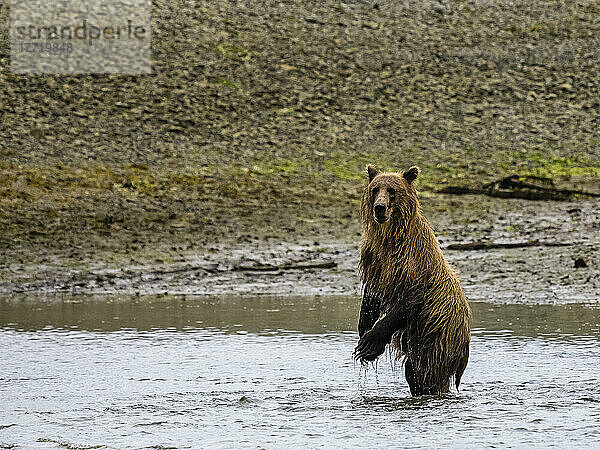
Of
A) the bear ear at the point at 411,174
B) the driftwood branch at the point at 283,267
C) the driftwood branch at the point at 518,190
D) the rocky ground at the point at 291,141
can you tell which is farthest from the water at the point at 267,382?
the driftwood branch at the point at 518,190

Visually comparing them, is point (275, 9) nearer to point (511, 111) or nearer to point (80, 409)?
point (511, 111)

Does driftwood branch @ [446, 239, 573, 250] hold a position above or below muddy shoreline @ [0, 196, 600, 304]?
above

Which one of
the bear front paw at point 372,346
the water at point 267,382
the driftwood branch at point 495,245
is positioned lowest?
the water at point 267,382

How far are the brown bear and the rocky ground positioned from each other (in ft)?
14.2

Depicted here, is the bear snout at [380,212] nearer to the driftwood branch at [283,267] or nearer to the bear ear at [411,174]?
the bear ear at [411,174]

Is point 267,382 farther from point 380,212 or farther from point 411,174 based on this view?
point 411,174

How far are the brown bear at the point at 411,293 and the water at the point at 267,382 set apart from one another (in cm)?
21

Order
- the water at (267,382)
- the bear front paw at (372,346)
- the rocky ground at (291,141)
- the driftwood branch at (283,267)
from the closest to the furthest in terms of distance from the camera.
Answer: the water at (267,382) < the bear front paw at (372,346) < the driftwood branch at (283,267) < the rocky ground at (291,141)

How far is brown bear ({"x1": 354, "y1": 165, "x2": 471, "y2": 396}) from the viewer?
586 cm

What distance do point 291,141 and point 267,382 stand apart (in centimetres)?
1272

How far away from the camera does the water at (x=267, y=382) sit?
4.93 metres

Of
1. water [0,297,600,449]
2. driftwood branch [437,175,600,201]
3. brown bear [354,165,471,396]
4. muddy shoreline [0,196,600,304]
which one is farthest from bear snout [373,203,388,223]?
driftwood branch [437,175,600,201]

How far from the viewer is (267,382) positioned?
6277mm

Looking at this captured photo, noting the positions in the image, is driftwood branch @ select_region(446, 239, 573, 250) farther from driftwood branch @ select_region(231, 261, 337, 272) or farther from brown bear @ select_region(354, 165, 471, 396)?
brown bear @ select_region(354, 165, 471, 396)
